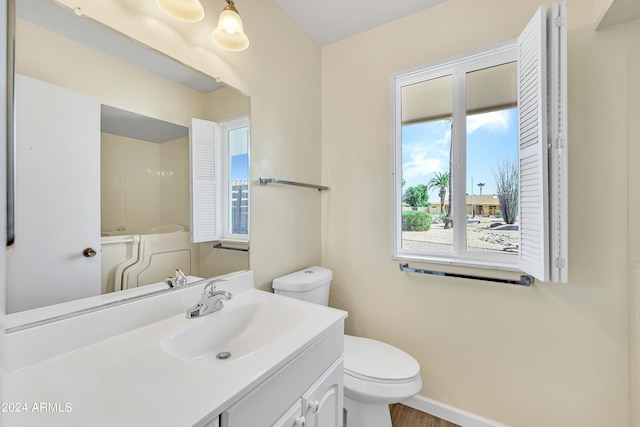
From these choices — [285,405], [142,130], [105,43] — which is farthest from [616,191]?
[105,43]

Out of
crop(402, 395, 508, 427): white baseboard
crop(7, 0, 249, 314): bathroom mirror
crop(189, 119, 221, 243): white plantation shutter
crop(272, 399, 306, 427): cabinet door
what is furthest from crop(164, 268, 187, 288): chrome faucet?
crop(402, 395, 508, 427): white baseboard

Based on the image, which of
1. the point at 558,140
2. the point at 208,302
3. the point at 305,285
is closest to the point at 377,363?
the point at 305,285

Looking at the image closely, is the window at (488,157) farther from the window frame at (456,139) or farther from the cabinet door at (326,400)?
the cabinet door at (326,400)

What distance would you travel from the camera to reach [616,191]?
3.79 feet

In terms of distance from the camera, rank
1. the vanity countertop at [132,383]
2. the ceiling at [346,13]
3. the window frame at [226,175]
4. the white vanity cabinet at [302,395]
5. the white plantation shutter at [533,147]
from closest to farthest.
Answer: the vanity countertop at [132,383], the white vanity cabinet at [302,395], the white plantation shutter at [533,147], the window frame at [226,175], the ceiling at [346,13]

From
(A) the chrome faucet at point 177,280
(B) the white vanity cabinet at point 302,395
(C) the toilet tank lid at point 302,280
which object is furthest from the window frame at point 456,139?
(A) the chrome faucet at point 177,280

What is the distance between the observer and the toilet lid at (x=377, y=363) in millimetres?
1180

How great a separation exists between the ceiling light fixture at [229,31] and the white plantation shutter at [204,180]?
13.8 inches

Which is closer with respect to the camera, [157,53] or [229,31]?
[157,53]

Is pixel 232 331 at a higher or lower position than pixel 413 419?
higher

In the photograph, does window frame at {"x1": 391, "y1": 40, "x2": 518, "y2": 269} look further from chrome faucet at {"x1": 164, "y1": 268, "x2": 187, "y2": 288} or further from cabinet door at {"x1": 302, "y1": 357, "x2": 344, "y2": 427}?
chrome faucet at {"x1": 164, "y1": 268, "x2": 187, "y2": 288}

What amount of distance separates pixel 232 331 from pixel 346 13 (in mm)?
1852

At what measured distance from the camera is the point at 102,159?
2.74 feet

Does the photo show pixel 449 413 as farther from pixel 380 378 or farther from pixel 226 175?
pixel 226 175
